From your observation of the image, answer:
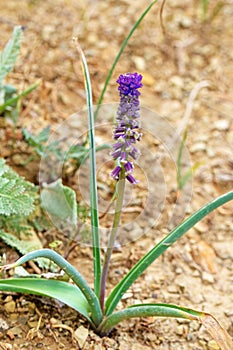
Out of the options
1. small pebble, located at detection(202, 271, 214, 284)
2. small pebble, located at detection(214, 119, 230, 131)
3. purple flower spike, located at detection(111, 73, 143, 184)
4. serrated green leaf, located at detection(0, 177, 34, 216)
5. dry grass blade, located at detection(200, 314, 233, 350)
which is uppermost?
small pebble, located at detection(214, 119, 230, 131)

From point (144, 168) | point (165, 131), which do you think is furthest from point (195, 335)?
point (165, 131)

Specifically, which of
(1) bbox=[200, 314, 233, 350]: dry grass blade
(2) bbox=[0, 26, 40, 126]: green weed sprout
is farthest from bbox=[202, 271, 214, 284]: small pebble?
(2) bbox=[0, 26, 40, 126]: green weed sprout

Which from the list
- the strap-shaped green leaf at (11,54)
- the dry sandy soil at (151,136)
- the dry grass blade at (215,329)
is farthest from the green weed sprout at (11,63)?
the dry grass blade at (215,329)

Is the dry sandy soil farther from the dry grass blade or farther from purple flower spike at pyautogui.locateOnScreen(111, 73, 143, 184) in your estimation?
purple flower spike at pyautogui.locateOnScreen(111, 73, 143, 184)

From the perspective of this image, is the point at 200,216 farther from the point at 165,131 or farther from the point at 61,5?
the point at 61,5

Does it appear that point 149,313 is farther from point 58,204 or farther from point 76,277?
point 58,204

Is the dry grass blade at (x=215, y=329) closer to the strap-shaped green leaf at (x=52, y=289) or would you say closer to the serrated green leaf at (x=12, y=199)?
the strap-shaped green leaf at (x=52, y=289)

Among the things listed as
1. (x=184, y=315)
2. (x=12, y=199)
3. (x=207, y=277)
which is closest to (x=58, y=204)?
(x=12, y=199)
